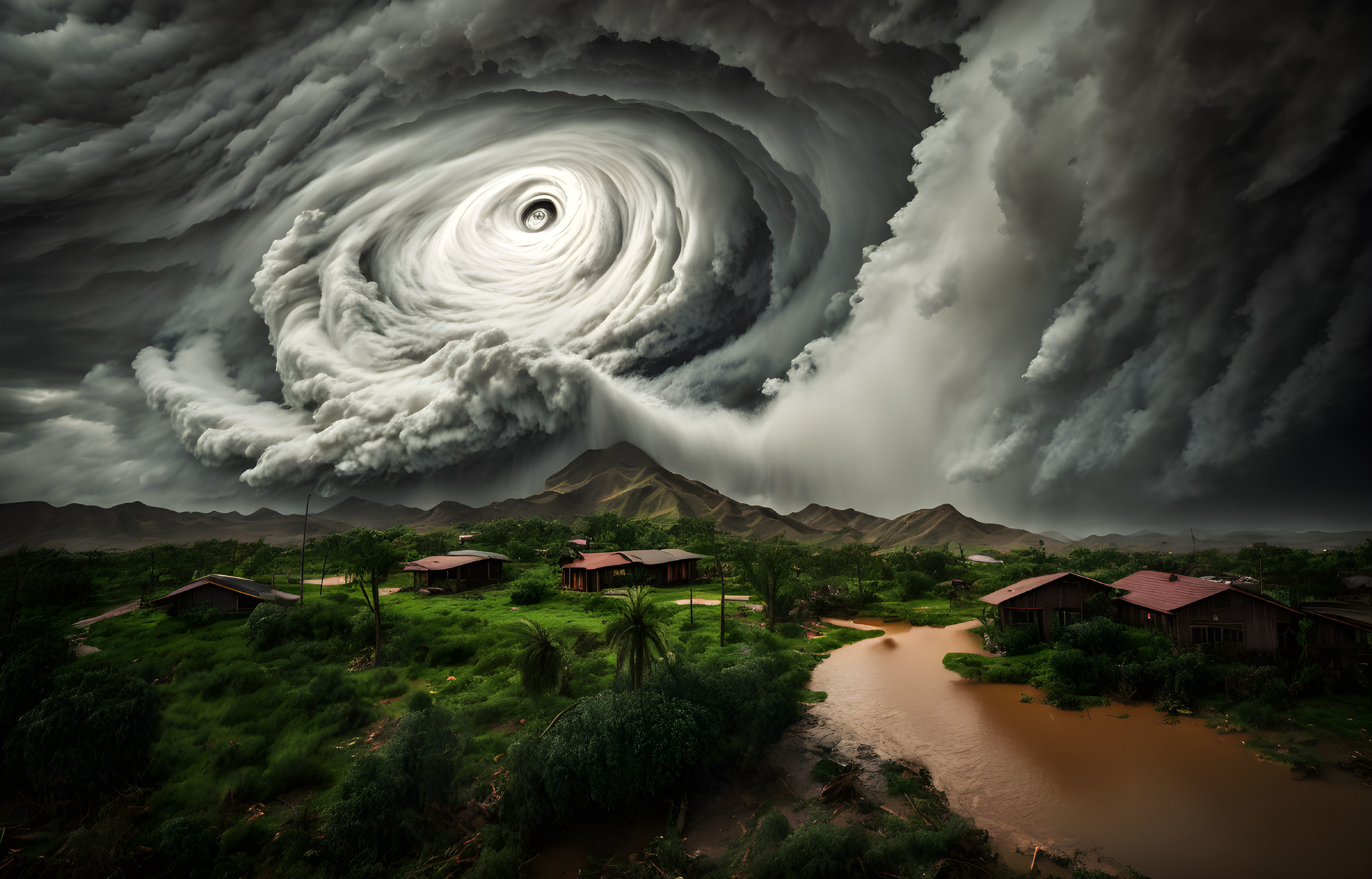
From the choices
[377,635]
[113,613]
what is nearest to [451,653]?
[377,635]

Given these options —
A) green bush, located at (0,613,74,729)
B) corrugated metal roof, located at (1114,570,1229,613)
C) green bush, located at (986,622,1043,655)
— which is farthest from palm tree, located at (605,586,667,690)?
corrugated metal roof, located at (1114,570,1229,613)

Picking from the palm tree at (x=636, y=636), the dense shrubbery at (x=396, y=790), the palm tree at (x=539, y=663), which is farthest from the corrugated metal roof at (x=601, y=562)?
the dense shrubbery at (x=396, y=790)

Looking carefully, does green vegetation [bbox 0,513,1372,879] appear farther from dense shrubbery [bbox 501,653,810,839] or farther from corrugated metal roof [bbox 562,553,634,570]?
corrugated metal roof [bbox 562,553,634,570]

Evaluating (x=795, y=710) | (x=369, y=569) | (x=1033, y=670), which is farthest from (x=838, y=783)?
(x=369, y=569)

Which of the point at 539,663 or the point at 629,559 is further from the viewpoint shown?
the point at 629,559

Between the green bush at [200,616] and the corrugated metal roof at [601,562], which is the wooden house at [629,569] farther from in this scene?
the green bush at [200,616]

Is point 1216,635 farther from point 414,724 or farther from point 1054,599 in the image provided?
point 414,724

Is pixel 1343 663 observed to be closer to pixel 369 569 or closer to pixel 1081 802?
pixel 1081 802
